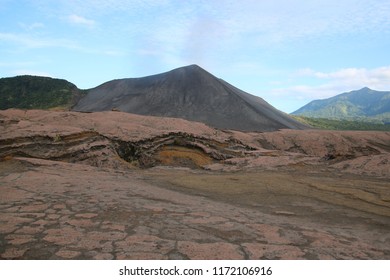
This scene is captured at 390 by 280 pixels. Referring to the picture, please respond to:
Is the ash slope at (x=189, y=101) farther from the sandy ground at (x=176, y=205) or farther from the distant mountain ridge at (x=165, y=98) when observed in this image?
the sandy ground at (x=176, y=205)

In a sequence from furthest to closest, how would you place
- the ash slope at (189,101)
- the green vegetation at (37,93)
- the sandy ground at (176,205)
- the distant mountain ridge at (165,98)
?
the green vegetation at (37,93) → the distant mountain ridge at (165,98) → the ash slope at (189,101) → the sandy ground at (176,205)

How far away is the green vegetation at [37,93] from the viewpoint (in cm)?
3828

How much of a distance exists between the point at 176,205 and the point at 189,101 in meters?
28.8

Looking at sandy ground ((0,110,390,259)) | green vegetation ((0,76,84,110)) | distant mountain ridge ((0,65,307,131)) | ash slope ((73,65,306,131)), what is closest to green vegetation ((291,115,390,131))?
distant mountain ridge ((0,65,307,131))

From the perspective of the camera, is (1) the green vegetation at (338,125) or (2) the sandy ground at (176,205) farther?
(1) the green vegetation at (338,125)

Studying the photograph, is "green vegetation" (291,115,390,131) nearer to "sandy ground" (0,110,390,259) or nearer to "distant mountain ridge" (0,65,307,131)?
"distant mountain ridge" (0,65,307,131)

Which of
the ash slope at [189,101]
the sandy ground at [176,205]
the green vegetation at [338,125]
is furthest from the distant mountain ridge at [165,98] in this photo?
the sandy ground at [176,205]

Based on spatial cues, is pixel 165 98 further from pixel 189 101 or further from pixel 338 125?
pixel 338 125

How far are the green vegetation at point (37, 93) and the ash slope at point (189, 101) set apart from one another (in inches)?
89.7

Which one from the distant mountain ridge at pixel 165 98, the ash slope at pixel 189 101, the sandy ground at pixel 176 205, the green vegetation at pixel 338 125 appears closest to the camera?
the sandy ground at pixel 176 205

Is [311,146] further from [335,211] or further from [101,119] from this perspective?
[335,211]

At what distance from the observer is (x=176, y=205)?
3.83 metres

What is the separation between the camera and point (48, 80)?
43.8 meters
